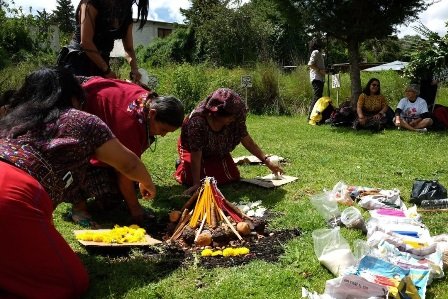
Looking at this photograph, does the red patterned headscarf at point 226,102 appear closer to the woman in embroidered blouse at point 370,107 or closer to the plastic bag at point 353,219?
the plastic bag at point 353,219

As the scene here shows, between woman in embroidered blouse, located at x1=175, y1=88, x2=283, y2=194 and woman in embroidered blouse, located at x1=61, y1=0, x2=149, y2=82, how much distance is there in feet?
3.36

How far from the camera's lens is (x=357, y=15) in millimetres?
10906

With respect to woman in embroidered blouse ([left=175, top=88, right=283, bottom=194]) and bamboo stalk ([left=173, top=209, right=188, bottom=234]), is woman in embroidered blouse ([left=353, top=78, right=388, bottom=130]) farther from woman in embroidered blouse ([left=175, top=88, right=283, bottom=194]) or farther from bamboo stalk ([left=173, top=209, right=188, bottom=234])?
bamboo stalk ([left=173, top=209, right=188, bottom=234])

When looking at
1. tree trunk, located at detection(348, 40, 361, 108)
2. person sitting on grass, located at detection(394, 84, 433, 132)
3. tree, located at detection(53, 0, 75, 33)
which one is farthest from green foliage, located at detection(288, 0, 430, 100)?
tree, located at detection(53, 0, 75, 33)

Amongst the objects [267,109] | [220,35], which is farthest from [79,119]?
[220,35]

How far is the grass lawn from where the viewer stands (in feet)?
9.92

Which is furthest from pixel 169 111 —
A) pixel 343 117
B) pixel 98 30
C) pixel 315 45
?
pixel 315 45

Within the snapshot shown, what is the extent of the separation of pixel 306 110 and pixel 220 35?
13.3m

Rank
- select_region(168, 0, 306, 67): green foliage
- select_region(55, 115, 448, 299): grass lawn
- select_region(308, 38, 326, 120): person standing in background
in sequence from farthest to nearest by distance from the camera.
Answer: select_region(168, 0, 306, 67): green foliage < select_region(308, 38, 326, 120): person standing in background < select_region(55, 115, 448, 299): grass lawn

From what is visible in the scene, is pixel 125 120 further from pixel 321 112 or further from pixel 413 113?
pixel 321 112

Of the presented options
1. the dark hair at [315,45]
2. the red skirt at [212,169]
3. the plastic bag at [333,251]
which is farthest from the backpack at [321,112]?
the plastic bag at [333,251]

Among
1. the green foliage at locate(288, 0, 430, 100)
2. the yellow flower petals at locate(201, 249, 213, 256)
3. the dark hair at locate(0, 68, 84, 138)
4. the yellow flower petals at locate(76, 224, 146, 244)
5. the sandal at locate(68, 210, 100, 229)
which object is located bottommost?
the yellow flower petals at locate(201, 249, 213, 256)

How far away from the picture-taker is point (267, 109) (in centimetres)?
1380

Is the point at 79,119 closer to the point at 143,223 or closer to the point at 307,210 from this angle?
the point at 143,223
